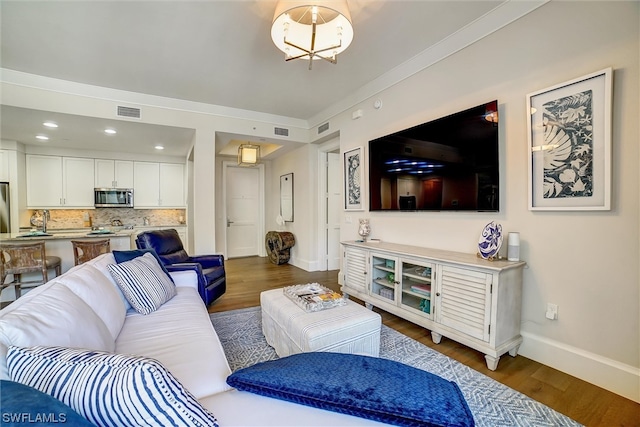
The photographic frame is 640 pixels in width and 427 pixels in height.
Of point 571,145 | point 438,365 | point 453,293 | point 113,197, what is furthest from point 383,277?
point 113,197

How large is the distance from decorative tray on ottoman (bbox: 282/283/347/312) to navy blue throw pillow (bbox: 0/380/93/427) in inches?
59.1

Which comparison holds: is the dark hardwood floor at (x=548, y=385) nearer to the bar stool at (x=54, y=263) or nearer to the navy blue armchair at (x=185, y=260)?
the navy blue armchair at (x=185, y=260)

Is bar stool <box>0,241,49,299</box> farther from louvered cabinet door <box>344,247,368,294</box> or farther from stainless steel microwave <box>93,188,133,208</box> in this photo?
louvered cabinet door <box>344,247,368,294</box>

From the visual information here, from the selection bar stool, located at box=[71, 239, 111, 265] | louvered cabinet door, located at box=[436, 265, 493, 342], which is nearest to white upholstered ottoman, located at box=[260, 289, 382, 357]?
louvered cabinet door, located at box=[436, 265, 493, 342]

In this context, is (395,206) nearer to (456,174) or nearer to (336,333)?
(456,174)

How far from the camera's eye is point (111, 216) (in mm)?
6090

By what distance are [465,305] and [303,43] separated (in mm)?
2483

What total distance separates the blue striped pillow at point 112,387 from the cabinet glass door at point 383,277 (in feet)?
7.93

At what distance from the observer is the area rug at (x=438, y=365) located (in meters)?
1.55

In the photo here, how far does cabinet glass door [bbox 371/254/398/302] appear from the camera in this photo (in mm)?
2910

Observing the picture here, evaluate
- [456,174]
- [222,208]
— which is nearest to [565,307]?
[456,174]

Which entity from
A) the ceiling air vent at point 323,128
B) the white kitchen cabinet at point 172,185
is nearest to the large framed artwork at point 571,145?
the ceiling air vent at point 323,128

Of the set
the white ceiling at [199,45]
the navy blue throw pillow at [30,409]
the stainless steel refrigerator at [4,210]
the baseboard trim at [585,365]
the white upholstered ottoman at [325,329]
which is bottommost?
the baseboard trim at [585,365]

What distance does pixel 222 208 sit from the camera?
654 centimetres
